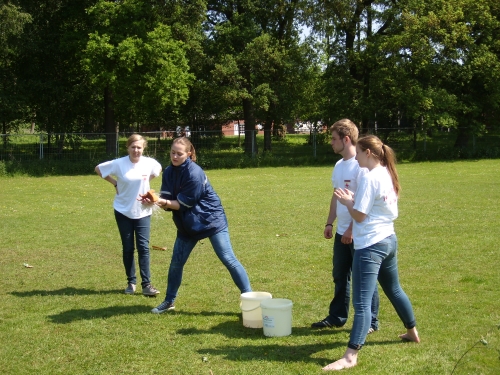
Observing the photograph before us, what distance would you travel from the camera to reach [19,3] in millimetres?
30297

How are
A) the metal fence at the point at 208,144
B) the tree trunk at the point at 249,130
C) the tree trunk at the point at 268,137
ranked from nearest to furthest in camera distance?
1. the metal fence at the point at 208,144
2. the tree trunk at the point at 249,130
3. the tree trunk at the point at 268,137

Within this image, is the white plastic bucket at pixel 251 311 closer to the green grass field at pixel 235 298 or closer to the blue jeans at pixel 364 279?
the green grass field at pixel 235 298

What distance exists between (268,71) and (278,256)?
84.7ft

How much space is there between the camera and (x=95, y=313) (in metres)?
6.45

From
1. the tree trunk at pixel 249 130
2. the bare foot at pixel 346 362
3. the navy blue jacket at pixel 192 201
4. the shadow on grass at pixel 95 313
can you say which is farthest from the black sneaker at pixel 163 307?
the tree trunk at pixel 249 130

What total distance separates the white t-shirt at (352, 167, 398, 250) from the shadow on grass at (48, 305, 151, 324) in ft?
9.43

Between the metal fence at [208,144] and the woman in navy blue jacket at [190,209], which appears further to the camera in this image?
the metal fence at [208,144]

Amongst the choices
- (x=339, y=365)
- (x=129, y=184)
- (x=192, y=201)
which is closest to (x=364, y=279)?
(x=339, y=365)

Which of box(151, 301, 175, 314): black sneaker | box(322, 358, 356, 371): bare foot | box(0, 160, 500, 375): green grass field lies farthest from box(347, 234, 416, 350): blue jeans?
box(151, 301, 175, 314): black sneaker

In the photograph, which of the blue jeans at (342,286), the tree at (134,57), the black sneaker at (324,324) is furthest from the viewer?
the tree at (134,57)

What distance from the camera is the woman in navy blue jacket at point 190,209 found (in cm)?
601

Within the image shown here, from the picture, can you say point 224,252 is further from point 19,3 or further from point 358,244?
point 19,3

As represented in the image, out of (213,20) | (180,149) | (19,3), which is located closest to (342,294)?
(180,149)

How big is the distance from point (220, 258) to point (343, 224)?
1.47 m
